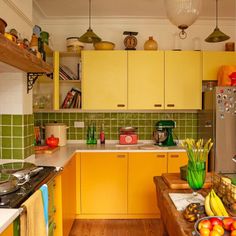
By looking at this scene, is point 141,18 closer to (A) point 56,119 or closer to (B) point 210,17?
(B) point 210,17

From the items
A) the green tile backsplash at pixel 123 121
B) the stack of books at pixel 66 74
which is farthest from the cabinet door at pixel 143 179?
the stack of books at pixel 66 74

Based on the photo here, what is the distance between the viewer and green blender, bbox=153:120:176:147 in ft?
12.3

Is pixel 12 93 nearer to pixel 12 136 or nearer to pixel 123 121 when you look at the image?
pixel 12 136

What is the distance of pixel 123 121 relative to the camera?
158 inches

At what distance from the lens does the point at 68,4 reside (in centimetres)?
351

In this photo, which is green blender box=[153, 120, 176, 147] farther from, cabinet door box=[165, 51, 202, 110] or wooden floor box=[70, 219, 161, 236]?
wooden floor box=[70, 219, 161, 236]

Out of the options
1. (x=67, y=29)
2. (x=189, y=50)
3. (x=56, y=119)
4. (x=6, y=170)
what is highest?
(x=67, y=29)

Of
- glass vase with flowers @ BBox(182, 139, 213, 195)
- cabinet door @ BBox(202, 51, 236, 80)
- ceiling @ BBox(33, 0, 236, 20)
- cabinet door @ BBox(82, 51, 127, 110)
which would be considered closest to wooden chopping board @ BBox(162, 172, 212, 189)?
glass vase with flowers @ BBox(182, 139, 213, 195)

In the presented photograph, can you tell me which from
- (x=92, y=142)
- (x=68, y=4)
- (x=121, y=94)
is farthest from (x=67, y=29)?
(x=92, y=142)

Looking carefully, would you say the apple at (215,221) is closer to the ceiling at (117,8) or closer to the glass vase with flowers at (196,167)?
the glass vase with flowers at (196,167)

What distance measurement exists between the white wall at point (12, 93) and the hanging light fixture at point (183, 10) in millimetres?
1450

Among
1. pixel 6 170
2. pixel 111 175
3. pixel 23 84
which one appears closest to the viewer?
pixel 6 170

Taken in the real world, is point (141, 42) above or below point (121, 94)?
above

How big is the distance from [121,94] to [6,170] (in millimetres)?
2033
